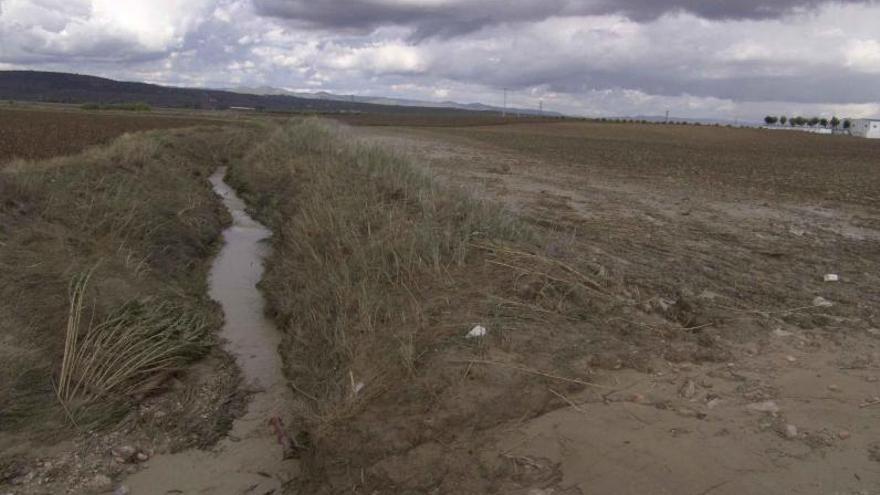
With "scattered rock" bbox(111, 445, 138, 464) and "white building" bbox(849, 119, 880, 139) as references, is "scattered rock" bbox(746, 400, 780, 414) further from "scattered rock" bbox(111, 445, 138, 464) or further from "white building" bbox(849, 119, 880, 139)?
"white building" bbox(849, 119, 880, 139)

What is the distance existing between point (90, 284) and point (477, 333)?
16.2 feet

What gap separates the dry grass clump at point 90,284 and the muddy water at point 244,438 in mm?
458

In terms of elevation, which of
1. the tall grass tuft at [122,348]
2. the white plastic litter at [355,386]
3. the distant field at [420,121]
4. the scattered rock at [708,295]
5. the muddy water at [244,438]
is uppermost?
the distant field at [420,121]

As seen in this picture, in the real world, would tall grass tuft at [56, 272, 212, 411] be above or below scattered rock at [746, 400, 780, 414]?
below

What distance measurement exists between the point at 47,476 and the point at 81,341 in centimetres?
194

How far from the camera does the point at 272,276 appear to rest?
1030cm

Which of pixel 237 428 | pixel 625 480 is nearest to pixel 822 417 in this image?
pixel 625 480

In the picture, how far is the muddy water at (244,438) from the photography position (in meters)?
5.30

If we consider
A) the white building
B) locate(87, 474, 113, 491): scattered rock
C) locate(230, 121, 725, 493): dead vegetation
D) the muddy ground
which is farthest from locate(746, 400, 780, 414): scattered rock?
the white building

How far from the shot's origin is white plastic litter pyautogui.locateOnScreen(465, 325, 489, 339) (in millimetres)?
5770

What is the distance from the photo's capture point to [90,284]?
25.4 feet

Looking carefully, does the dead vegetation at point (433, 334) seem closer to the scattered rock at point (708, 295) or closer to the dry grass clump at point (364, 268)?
the dry grass clump at point (364, 268)

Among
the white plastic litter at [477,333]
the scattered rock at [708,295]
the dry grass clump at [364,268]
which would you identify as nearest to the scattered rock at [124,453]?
the dry grass clump at [364,268]

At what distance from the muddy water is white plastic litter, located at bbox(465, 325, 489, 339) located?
6.21ft
